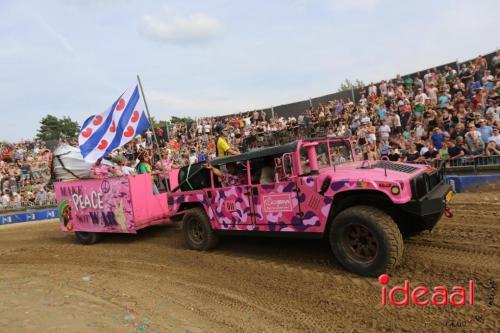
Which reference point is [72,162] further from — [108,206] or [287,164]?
[287,164]

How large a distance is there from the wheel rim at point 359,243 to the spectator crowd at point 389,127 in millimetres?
1917

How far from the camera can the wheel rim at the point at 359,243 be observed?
5000mm

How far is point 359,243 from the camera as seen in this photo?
5113 mm

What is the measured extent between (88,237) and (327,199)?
6.30m

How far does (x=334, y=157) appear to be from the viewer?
6273 mm

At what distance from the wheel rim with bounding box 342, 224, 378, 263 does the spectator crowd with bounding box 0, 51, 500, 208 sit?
1.92 meters

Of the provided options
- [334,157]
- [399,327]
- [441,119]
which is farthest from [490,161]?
[399,327]

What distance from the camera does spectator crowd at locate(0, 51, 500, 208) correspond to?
10.5 metres

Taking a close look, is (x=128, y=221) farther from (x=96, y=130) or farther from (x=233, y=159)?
(x=233, y=159)

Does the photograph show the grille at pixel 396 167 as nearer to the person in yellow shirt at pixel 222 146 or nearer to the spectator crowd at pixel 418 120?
the spectator crowd at pixel 418 120

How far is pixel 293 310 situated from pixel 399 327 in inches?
45.8

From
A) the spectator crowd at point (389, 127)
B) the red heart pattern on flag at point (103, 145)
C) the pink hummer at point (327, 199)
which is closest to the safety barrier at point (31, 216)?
the spectator crowd at point (389, 127)

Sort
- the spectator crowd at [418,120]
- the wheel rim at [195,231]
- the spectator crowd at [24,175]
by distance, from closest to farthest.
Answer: the wheel rim at [195,231], the spectator crowd at [418,120], the spectator crowd at [24,175]

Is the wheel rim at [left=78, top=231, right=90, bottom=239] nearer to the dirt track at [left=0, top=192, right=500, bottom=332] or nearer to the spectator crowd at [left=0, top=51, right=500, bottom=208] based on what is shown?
the dirt track at [left=0, top=192, right=500, bottom=332]
